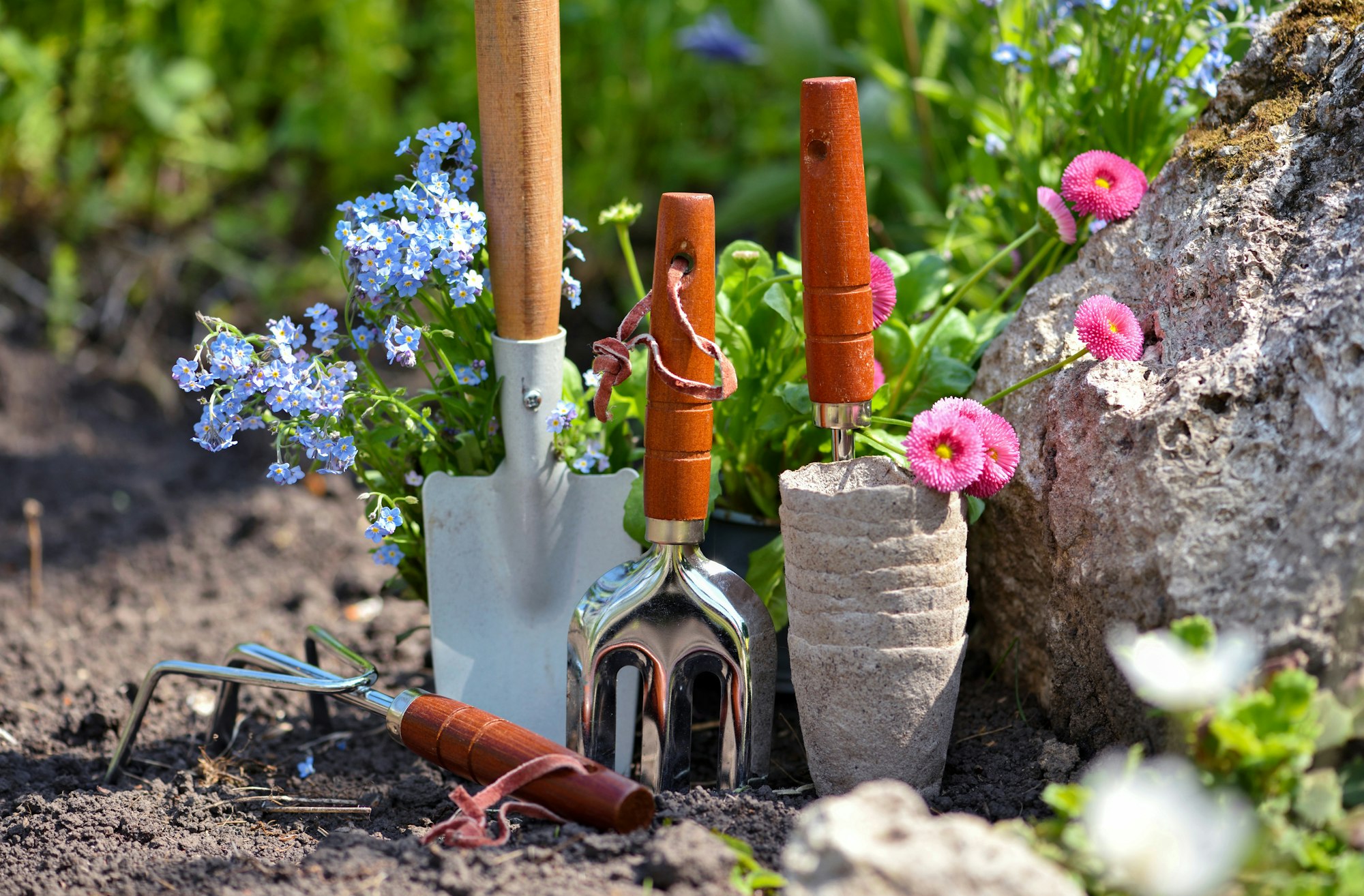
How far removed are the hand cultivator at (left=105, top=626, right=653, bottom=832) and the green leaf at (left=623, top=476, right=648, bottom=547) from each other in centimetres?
28

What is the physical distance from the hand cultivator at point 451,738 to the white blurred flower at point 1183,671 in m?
0.47

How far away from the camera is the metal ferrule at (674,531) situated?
119 cm

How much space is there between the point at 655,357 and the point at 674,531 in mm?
185

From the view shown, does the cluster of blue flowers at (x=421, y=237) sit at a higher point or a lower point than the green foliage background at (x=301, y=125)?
lower

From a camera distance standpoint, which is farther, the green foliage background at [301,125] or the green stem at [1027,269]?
the green foliage background at [301,125]

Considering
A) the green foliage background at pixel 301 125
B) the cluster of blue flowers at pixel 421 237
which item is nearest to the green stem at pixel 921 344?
the cluster of blue flowers at pixel 421 237

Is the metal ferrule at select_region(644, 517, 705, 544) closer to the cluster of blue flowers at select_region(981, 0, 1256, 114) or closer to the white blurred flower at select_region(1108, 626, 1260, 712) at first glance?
the white blurred flower at select_region(1108, 626, 1260, 712)

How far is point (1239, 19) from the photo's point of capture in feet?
4.87

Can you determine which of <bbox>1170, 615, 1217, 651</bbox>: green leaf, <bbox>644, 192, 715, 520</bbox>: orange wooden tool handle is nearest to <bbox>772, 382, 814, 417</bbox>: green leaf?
<bbox>644, 192, 715, 520</bbox>: orange wooden tool handle

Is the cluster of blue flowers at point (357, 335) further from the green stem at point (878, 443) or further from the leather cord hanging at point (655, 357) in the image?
the green stem at point (878, 443)

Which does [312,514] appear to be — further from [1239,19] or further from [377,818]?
[1239,19]

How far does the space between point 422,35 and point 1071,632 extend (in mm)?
2679

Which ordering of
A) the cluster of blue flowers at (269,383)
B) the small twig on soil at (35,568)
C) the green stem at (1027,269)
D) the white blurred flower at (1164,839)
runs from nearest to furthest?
the white blurred flower at (1164,839) → the cluster of blue flowers at (269,383) → the green stem at (1027,269) → the small twig on soil at (35,568)

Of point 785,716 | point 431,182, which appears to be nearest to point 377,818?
point 785,716
